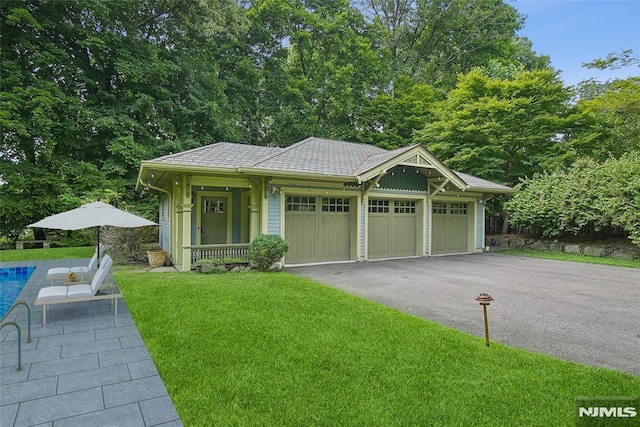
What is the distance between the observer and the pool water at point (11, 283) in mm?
6411

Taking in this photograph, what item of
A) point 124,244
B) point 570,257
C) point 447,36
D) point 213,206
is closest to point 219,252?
point 213,206

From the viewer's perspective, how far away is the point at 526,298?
671 cm

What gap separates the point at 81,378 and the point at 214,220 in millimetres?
8360

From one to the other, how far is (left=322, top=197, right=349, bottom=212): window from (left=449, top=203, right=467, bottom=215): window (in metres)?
5.42

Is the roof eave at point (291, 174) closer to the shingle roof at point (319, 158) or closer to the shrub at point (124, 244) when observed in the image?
the shingle roof at point (319, 158)

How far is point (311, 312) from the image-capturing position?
5578 millimetres

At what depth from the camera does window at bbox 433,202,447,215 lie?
1382 centimetres

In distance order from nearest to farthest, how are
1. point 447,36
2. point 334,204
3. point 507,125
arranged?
point 334,204 → point 507,125 → point 447,36

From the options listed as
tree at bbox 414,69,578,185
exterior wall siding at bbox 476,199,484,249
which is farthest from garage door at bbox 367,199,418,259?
tree at bbox 414,69,578,185

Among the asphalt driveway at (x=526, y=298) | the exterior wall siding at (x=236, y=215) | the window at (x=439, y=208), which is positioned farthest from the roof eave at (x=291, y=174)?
the window at (x=439, y=208)

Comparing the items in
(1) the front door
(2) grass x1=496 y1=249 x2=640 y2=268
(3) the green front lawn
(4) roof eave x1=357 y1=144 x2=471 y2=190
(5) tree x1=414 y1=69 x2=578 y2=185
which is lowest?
(3) the green front lawn

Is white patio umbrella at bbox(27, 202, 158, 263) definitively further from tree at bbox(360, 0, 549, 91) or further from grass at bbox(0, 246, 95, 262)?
tree at bbox(360, 0, 549, 91)

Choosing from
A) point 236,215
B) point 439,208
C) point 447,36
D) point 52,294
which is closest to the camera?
point 52,294

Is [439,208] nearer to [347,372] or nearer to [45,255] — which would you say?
[347,372]
